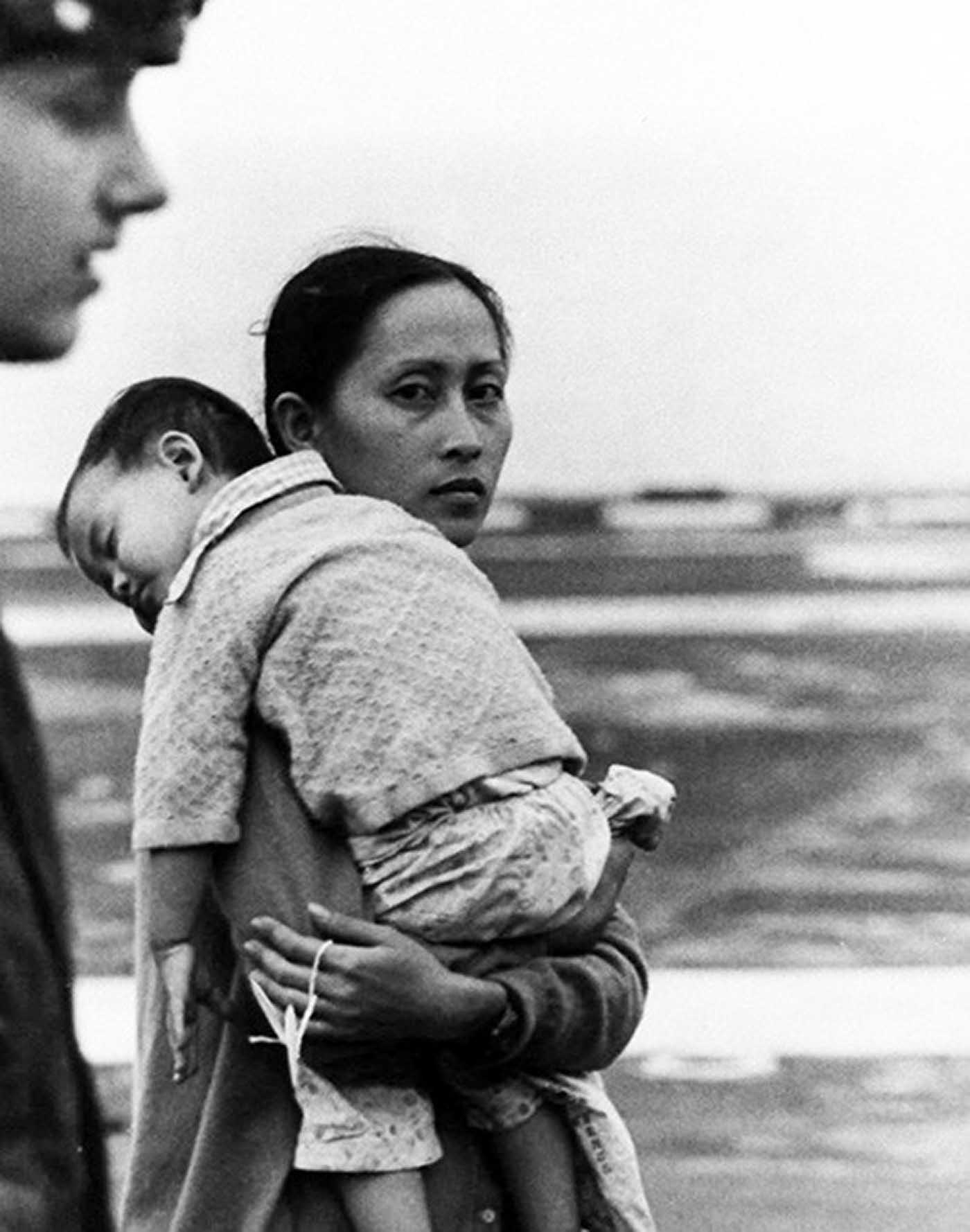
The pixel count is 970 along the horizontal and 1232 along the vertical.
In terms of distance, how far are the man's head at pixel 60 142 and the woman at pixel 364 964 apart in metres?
0.47

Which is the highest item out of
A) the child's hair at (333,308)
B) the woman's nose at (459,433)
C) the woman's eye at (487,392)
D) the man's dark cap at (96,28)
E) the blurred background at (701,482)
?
the man's dark cap at (96,28)

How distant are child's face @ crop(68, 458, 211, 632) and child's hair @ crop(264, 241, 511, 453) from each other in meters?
0.10

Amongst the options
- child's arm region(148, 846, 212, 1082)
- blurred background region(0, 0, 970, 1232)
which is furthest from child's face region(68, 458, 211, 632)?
blurred background region(0, 0, 970, 1232)

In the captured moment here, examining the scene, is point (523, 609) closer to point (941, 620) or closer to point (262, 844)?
point (941, 620)

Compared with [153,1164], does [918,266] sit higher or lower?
higher

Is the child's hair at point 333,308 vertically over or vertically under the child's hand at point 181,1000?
over

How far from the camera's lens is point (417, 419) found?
6.32ft

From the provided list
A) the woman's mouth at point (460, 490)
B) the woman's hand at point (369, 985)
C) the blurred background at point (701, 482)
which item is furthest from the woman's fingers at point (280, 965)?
the blurred background at point (701, 482)

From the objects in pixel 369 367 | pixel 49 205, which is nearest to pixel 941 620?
pixel 369 367

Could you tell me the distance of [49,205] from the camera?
4.54 feet

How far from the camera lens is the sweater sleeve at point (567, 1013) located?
1.78 m

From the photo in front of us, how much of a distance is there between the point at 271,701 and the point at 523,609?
2715 mm

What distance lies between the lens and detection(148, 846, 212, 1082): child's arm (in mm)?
1799

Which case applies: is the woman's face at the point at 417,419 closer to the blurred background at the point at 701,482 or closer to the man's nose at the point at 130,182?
the man's nose at the point at 130,182
